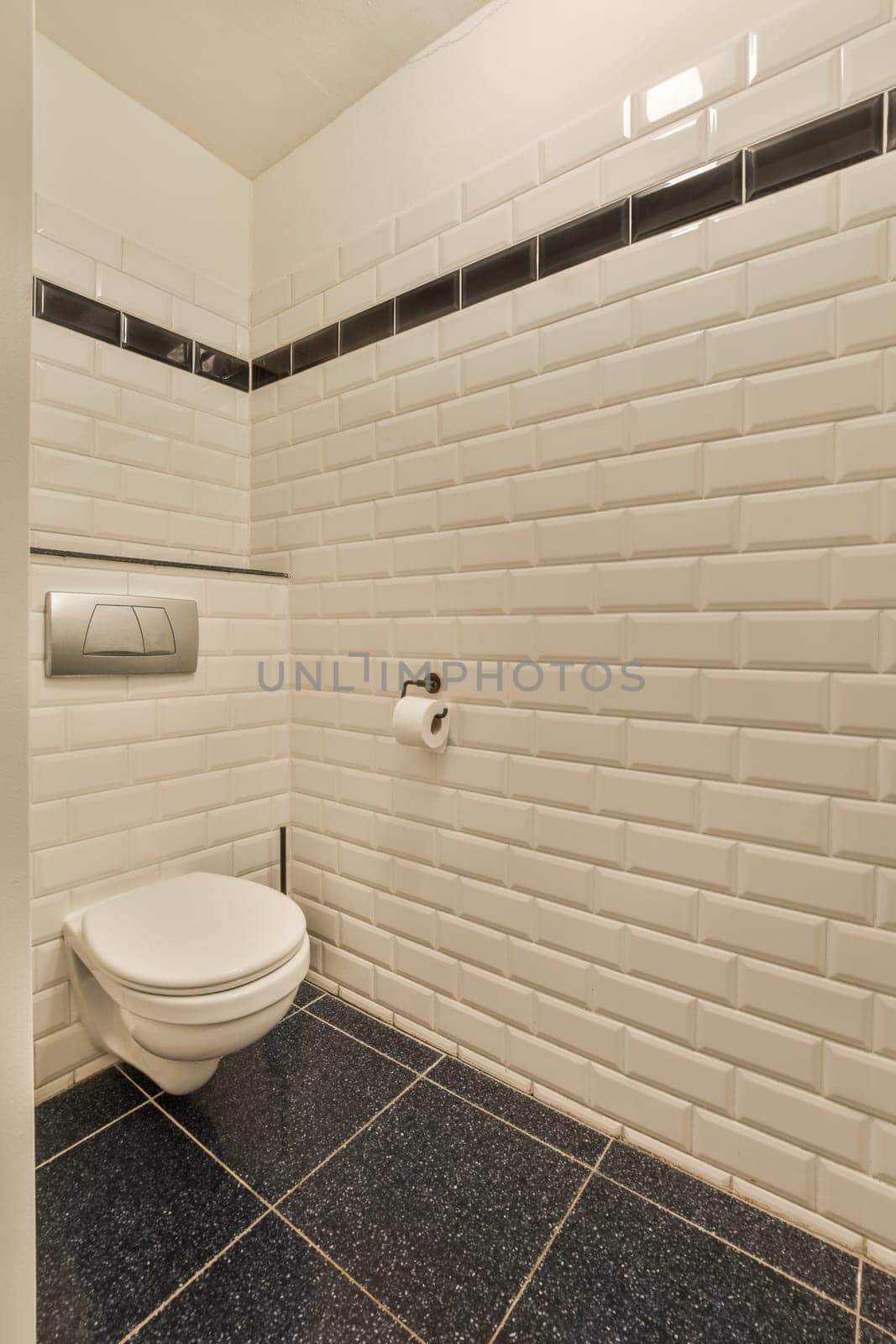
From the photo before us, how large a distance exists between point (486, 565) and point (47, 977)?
56.0 inches

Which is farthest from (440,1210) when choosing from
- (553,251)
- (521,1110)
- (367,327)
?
(367,327)

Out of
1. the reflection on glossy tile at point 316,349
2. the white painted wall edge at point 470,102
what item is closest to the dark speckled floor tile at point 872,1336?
the white painted wall edge at point 470,102

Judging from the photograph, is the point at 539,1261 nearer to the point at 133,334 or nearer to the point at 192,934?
the point at 192,934

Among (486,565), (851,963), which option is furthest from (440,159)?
(851,963)

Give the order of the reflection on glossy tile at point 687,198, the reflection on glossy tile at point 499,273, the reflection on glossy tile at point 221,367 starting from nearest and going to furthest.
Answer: the reflection on glossy tile at point 687,198 < the reflection on glossy tile at point 499,273 < the reflection on glossy tile at point 221,367

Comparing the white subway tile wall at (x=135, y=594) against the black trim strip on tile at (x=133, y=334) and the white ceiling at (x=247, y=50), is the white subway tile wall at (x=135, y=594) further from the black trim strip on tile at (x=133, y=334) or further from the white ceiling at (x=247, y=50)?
the white ceiling at (x=247, y=50)

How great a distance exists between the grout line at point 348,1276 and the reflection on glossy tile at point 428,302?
1.97 m

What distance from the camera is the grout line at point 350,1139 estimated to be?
119 cm

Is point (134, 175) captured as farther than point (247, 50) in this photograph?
Yes

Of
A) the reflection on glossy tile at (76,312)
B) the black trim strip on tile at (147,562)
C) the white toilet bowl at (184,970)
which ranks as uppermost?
the reflection on glossy tile at (76,312)

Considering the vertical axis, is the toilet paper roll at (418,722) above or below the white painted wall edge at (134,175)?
below

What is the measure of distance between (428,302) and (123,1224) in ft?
6.81

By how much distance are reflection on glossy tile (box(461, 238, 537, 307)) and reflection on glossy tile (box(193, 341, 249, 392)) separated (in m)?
0.88

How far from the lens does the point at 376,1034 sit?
1671 millimetres
